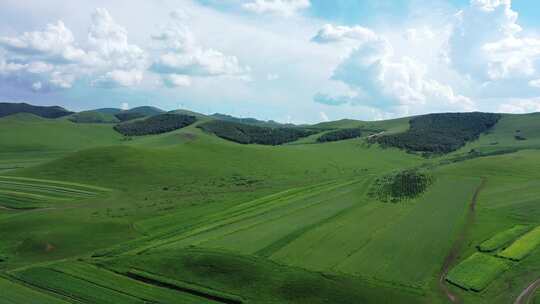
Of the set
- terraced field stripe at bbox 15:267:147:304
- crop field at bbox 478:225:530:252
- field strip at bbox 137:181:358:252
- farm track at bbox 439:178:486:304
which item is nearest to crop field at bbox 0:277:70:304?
terraced field stripe at bbox 15:267:147:304

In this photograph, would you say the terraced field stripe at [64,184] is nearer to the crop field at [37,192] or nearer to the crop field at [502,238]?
the crop field at [37,192]

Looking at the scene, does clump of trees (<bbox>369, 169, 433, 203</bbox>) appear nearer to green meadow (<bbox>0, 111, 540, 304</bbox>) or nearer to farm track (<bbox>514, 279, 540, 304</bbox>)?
green meadow (<bbox>0, 111, 540, 304</bbox>)

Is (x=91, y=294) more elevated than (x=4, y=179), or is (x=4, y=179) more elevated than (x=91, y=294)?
(x=4, y=179)

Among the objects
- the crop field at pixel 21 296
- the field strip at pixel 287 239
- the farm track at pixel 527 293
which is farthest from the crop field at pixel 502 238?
the crop field at pixel 21 296

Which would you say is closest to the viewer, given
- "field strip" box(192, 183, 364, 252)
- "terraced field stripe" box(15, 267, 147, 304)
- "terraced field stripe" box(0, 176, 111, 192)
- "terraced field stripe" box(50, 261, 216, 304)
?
"terraced field stripe" box(15, 267, 147, 304)

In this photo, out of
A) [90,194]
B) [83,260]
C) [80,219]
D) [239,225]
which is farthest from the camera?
[90,194]

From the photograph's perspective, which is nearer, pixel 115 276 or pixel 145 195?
pixel 115 276

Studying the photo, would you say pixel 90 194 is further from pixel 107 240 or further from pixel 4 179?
pixel 107 240

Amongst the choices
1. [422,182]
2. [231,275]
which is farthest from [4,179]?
[422,182]
